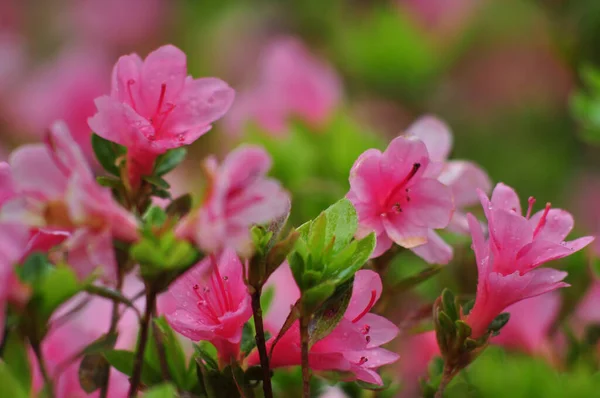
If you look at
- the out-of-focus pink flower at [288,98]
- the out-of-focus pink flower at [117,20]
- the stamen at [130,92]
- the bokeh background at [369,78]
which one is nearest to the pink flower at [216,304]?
the stamen at [130,92]

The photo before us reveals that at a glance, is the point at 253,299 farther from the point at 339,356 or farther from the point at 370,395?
the point at 370,395

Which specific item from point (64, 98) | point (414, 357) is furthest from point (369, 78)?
point (414, 357)

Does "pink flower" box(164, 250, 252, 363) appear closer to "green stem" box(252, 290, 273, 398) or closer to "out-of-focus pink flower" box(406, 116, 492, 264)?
"green stem" box(252, 290, 273, 398)

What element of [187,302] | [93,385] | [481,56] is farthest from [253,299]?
[481,56]

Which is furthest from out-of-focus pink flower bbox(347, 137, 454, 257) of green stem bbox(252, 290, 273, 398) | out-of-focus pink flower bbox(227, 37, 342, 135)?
out-of-focus pink flower bbox(227, 37, 342, 135)

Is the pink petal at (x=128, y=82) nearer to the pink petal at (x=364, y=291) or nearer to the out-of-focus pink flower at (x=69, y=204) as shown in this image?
the out-of-focus pink flower at (x=69, y=204)
